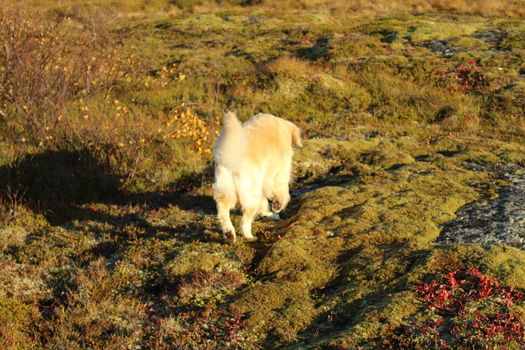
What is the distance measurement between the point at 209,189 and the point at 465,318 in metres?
7.70

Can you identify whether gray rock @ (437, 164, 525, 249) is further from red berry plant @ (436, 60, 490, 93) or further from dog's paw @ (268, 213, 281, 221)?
red berry plant @ (436, 60, 490, 93)

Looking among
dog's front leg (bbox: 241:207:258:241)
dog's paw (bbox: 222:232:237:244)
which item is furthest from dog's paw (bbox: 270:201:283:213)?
dog's paw (bbox: 222:232:237:244)

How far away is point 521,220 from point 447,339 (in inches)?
179

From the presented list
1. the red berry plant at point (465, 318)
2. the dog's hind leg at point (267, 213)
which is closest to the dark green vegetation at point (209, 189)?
the red berry plant at point (465, 318)

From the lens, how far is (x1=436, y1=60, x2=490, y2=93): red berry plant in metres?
22.1

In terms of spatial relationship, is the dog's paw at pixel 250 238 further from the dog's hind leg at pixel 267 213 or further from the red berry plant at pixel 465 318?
the red berry plant at pixel 465 318

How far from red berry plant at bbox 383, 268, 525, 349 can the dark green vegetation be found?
Result: 0.35ft

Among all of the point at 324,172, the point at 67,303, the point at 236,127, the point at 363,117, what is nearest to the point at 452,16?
the point at 363,117

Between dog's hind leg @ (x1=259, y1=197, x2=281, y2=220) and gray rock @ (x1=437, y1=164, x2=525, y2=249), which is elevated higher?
gray rock @ (x1=437, y1=164, x2=525, y2=249)

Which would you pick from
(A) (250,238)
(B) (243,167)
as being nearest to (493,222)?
(A) (250,238)

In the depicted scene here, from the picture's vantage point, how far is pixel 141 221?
11.3m

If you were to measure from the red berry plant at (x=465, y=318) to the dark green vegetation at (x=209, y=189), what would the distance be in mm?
108

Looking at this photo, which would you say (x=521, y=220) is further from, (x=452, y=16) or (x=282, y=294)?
(x=452, y=16)

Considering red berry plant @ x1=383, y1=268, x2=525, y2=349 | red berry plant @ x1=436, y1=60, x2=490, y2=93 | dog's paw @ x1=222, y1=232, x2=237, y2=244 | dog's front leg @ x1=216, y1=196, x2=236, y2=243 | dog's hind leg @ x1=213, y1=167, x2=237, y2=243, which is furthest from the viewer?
red berry plant @ x1=436, y1=60, x2=490, y2=93
